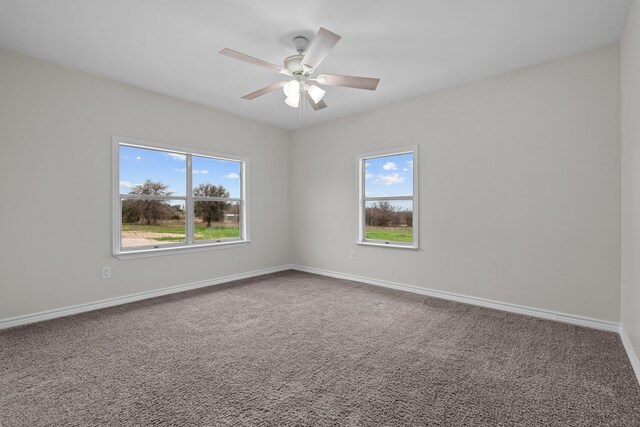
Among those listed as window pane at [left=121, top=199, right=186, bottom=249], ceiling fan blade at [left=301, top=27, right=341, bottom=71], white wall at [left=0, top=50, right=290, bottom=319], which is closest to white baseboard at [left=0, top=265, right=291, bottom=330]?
white wall at [left=0, top=50, right=290, bottom=319]

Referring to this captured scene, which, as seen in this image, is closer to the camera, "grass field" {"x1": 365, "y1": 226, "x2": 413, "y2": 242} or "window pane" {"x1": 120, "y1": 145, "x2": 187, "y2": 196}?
"window pane" {"x1": 120, "y1": 145, "x2": 187, "y2": 196}

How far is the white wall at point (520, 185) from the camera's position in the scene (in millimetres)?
2734

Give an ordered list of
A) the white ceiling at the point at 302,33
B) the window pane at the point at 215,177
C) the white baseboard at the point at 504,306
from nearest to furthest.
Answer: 1. the white ceiling at the point at 302,33
2. the white baseboard at the point at 504,306
3. the window pane at the point at 215,177

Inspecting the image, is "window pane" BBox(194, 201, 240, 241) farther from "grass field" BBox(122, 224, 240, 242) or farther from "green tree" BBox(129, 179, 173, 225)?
"green tree" BBox(129, 179, 173, 225)

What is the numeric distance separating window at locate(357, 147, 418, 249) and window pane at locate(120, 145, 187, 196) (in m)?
2.54

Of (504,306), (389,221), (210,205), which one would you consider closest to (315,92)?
(389,221)

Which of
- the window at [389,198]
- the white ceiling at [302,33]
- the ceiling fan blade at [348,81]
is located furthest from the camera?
the window at [389,198]

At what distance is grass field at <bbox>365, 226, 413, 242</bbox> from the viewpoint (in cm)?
418

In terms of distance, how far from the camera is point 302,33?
2.53 meters

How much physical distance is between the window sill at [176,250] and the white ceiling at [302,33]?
197 centimetres

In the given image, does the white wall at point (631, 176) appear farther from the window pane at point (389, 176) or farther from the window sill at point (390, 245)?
the window pane at point (389, 176)

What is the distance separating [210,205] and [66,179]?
172 centimetres

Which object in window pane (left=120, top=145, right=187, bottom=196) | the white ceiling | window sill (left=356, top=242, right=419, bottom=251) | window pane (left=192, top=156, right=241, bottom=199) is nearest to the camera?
the white ceiling

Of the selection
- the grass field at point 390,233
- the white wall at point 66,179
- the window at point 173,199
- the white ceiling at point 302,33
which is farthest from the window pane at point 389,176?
the white wall at point 66,179
